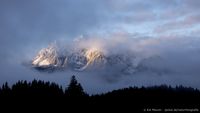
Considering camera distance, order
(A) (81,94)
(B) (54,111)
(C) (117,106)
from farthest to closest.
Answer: (C) (117,106) < (B) (54,111) < (A) (81,94)

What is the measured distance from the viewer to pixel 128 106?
634ft

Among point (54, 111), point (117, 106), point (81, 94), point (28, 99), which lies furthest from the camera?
point (117, 106)

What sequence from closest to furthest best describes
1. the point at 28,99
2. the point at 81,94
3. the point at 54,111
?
the point at 81,94
the point at 54,111
the point at 28,99

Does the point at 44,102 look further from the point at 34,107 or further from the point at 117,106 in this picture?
the point at 117,106

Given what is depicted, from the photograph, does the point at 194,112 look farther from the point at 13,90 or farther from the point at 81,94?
the point at 13,90

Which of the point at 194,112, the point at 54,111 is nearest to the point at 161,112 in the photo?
the point at 194,112

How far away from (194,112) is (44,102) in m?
54.0

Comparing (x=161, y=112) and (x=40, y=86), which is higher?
(x=40, y=86)

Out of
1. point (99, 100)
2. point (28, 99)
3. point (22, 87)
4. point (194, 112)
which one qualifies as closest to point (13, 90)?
point (22, 87)

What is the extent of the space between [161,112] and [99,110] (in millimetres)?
23767

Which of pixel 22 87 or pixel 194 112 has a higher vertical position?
pixel 22 87

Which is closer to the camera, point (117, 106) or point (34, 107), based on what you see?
point (34, 107)

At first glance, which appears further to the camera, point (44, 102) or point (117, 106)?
point (117, 106)

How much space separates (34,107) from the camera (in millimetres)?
167500
